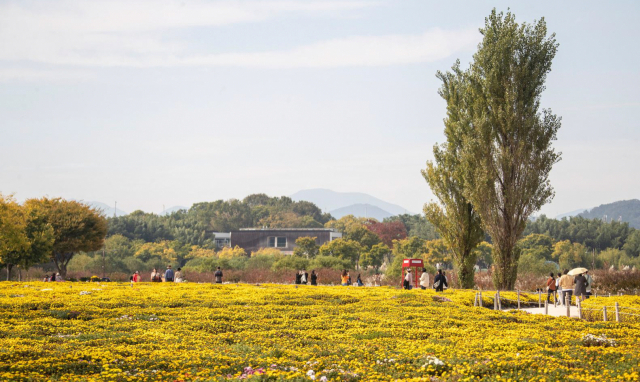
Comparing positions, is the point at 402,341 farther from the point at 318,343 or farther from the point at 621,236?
the point at 621,236

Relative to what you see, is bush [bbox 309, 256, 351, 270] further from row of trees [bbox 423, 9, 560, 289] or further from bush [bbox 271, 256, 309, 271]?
row of trees [bbox 423, 9, 560, 289]

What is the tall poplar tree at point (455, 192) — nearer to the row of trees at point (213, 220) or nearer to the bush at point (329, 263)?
the bush at point (329, 263)

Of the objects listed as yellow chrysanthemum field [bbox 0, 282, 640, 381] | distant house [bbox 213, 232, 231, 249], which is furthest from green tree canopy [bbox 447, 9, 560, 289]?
distant house [bbox 213, 232, 231, 249]

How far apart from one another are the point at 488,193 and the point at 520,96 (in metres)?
5.39

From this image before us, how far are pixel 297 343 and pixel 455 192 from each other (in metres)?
22.1

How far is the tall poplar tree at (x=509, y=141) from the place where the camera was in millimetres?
30312

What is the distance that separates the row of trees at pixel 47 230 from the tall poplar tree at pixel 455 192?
25471mm

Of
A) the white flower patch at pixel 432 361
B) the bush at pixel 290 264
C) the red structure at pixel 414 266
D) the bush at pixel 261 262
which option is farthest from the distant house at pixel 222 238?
the white flower patch at pixel 432 361

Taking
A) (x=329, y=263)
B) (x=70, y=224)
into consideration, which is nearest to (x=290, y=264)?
(x=329, y=263)

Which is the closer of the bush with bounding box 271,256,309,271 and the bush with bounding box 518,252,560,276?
the bush with bounding box 271,256,309,271

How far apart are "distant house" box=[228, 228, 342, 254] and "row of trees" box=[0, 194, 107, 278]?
51.6m

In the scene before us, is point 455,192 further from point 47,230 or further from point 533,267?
point 47,230

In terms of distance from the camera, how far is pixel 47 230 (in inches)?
1591

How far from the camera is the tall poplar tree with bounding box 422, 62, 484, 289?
3262cm
